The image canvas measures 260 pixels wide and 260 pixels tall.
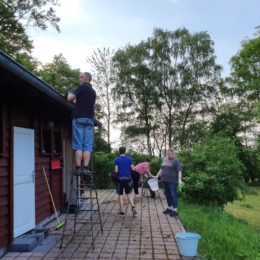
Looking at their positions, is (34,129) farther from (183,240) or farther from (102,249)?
(183,240)

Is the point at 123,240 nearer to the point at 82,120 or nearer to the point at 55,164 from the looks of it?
the point at 82,120

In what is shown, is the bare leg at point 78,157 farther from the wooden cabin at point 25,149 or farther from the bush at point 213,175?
the bush at point 213,175

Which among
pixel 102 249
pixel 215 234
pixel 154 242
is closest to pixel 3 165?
pixel 102 249

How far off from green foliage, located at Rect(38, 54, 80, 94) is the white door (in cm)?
3104

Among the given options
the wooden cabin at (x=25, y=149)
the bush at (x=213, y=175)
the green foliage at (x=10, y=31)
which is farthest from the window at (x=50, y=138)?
the green foliage at (x=10, y=31)

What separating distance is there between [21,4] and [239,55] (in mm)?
19900

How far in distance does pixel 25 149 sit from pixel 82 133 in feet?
4.24

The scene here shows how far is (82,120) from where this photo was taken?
7562mm

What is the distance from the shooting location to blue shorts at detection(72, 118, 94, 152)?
756 centimetres

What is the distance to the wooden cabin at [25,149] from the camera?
22.1 feet

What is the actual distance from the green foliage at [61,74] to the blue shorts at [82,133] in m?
31.9

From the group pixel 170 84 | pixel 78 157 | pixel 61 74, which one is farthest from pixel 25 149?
pixel 61 74

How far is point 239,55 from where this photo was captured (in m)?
36.8

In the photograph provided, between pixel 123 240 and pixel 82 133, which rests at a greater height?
pixel 82 133
